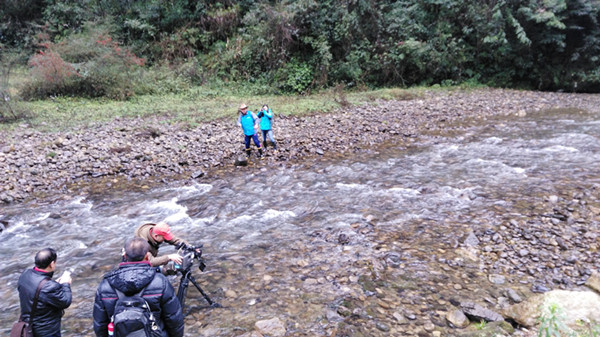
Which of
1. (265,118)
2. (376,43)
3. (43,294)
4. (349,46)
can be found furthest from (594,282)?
(376,43)

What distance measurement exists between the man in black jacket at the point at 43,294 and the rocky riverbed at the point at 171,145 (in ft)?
21.0

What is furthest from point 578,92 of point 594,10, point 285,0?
point 285,0

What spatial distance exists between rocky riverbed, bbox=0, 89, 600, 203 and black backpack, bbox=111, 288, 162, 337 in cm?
733

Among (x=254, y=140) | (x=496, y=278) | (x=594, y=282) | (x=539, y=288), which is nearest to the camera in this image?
(x=594, y=282)

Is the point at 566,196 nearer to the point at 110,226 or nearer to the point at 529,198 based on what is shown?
the point at 529,198

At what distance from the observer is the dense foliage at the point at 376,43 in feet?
68.8

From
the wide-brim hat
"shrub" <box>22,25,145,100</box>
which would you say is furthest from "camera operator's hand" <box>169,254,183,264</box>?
"shrub" <box>22,25,145,100</box>

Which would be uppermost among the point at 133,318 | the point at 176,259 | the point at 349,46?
the point at 349,46

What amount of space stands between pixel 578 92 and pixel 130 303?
27.4 metres

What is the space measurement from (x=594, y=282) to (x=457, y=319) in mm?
1893

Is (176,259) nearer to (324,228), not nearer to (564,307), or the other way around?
(324,228)

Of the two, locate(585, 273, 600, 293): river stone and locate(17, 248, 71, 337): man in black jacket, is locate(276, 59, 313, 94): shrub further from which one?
locate(17, 248, 71, 337): man in black jacket

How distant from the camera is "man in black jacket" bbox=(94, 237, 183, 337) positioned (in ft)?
9.11

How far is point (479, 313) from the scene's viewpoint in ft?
13.9
